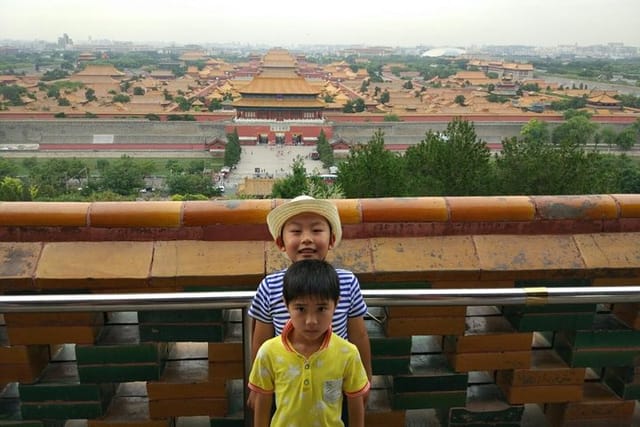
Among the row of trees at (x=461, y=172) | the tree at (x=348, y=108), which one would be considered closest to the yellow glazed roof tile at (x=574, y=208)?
the row of trees at (x=461, y=172)

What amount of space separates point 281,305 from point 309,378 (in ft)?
0.59

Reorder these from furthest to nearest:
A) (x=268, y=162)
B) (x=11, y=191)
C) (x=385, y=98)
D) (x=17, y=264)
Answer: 1. (x=385, y=98)
2. (x=268, y=162)
3. (x=11, y=191)
4. (x=17, y=264)

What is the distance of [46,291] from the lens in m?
1.48

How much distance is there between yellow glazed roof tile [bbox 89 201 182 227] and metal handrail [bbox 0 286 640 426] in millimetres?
347

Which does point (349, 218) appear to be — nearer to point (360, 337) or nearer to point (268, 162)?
point (360, 337)

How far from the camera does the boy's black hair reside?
3.92 ft

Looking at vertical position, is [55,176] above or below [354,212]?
below

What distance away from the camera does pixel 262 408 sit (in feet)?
A: 4.19

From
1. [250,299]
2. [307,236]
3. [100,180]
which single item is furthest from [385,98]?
[250,299]

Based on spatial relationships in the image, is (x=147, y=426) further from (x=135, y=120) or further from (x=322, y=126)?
(x=135, y=120)

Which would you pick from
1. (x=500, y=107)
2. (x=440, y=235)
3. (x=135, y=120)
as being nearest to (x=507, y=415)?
(x=440, y=235)

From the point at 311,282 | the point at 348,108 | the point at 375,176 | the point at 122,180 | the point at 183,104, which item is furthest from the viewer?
the point at 183,104

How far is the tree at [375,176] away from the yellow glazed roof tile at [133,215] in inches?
434

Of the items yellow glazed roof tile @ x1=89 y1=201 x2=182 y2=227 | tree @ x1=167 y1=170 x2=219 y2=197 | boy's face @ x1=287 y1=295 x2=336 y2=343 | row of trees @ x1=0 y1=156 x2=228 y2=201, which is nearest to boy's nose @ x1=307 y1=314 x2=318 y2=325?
boy's face @ x1=287 y1=295 x2=336 y2=343
